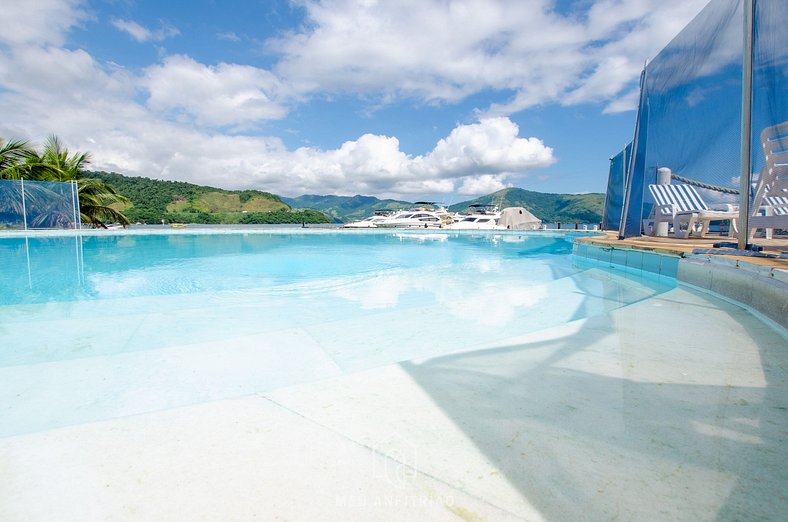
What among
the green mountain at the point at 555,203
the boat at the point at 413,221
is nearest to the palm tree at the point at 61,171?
the boat at the point at 413,221

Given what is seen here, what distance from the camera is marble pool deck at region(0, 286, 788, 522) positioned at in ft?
3.15

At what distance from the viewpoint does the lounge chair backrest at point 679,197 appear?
6.64m

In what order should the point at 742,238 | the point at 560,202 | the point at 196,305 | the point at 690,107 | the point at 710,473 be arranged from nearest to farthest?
the point at 710,473, the point at 742,238, the point at 196,305, the point at 690,107, the point at 560,202

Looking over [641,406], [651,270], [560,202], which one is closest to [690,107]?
[651,270]

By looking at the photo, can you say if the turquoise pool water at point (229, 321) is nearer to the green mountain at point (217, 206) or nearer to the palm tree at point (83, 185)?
the palm tree at point (83, 185)

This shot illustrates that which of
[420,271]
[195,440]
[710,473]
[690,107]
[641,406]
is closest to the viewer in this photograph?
[710,473]

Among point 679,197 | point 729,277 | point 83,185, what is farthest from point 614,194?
point 83,185

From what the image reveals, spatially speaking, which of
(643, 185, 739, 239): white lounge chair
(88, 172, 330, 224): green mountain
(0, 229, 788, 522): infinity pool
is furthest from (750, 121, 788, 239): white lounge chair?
(88, 172, 330, 224): green mountain

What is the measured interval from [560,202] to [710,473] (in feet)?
335

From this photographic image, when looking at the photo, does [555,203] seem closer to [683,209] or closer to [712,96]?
[683,209]

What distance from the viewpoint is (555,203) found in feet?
317

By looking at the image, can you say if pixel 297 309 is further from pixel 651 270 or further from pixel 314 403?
pixel 651 270

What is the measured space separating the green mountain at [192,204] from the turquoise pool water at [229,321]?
26.3 m

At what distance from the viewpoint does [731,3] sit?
4.37 metres
